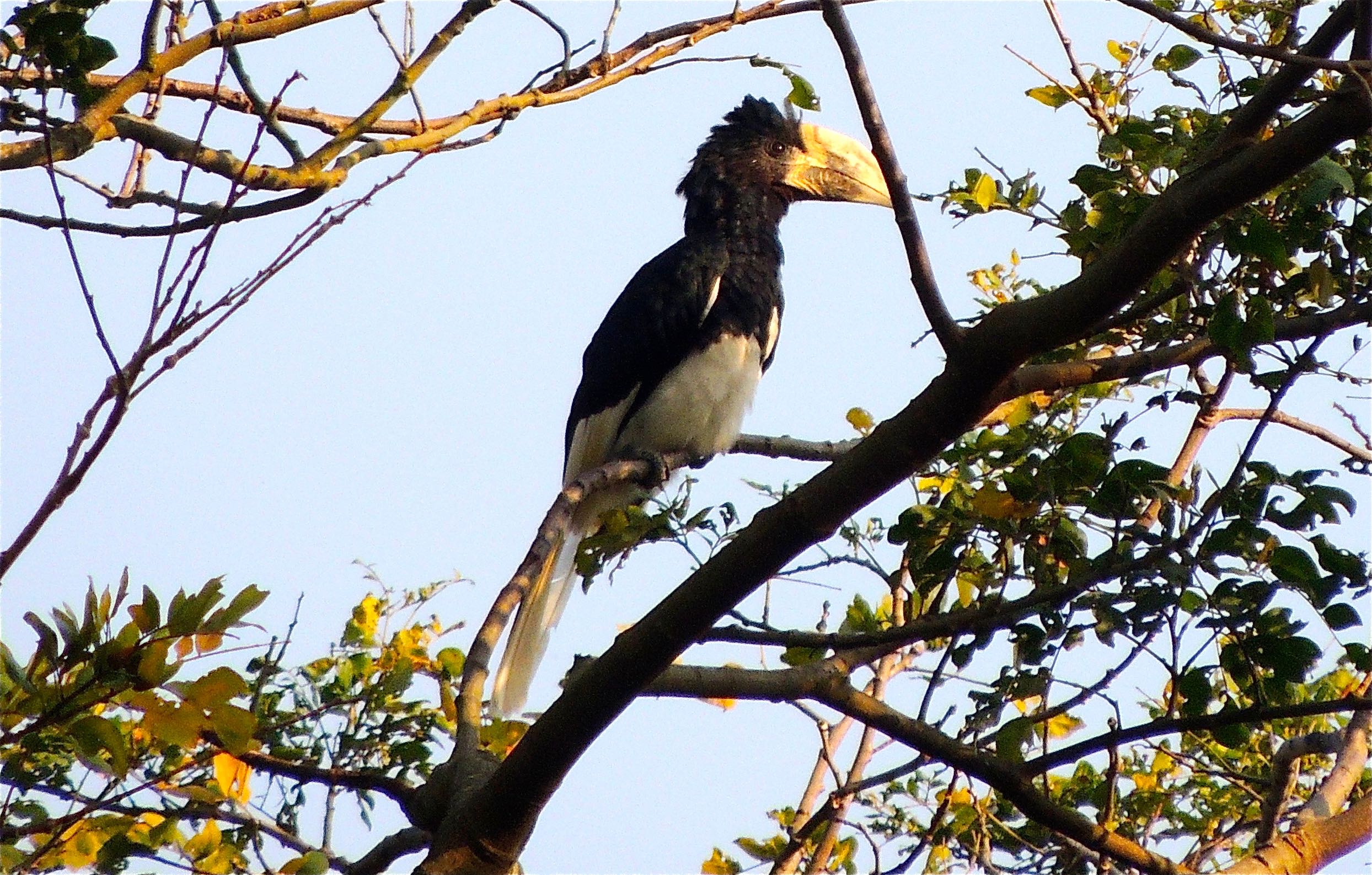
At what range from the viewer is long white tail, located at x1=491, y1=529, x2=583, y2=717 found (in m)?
4.31

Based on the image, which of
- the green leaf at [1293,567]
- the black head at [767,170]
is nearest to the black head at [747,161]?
the black head at [767,170]

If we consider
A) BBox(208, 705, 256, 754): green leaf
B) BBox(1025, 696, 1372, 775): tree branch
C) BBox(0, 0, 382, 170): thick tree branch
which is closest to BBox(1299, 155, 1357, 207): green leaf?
BBox(1025, 696, 1372, 775): tree branch

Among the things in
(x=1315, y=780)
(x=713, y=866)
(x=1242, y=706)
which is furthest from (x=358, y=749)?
(x=1315, y=780)

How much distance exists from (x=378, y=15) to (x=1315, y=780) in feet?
8.77

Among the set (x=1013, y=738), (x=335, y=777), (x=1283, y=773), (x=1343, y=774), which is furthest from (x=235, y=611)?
(x=1343, y=774)

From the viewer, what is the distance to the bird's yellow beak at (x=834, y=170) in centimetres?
561

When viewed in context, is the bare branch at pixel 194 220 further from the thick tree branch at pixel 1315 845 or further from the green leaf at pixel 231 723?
the thick tree branch at pixel 1315 845

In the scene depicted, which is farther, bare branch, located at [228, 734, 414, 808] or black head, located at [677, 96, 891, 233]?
black head, located at [677, 96, 891, 233]

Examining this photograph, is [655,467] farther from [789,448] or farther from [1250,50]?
[1250,50]

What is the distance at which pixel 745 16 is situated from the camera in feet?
10.7

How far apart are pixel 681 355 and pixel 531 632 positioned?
1036 millimetres

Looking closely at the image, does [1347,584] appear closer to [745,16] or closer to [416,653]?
[745,16]

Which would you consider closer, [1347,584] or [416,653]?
[1347,584]

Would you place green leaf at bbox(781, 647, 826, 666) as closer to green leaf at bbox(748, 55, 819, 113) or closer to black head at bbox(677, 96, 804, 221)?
green leaf at bbox(748, 55, 819, 113)
